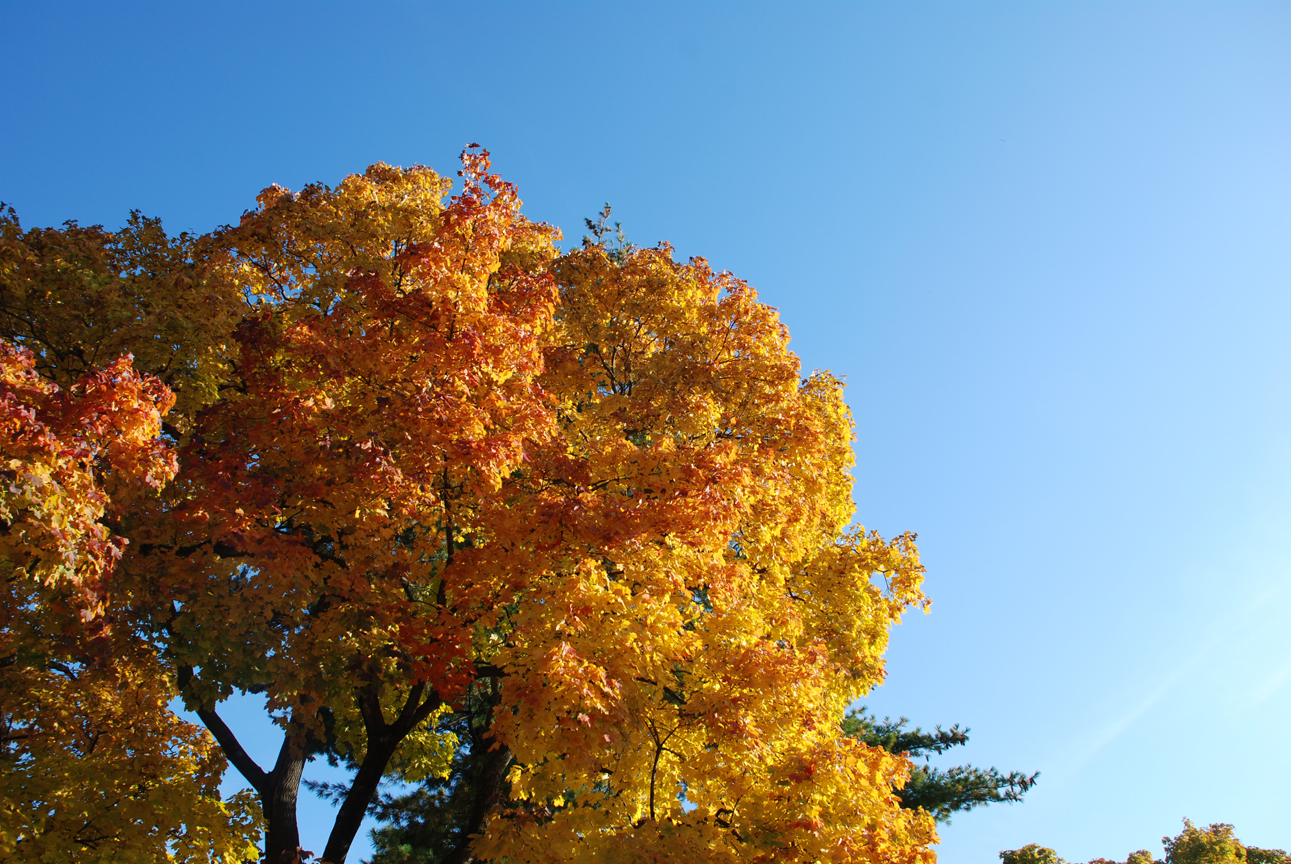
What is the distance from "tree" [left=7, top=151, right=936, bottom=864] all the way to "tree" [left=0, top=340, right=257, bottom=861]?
0.64 m

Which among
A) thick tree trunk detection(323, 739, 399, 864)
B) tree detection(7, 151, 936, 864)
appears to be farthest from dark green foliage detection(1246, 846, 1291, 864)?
thick tree trunk detection(323, 739, 399, 864)

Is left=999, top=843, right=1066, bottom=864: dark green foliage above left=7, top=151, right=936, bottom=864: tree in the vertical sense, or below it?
below

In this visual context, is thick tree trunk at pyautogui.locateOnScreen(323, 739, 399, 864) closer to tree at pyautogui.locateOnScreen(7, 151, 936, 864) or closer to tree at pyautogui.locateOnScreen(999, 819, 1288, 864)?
tree at pyautogui.locateOnScreen(7, 151, 936, 864)

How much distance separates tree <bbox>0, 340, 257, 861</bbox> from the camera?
5.92m

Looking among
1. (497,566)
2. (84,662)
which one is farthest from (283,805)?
(497,566)

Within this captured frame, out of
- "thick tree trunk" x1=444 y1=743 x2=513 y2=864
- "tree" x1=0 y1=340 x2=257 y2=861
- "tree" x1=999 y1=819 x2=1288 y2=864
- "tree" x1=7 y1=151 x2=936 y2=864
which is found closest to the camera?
"tree" x1=0 y1=340 x2=257 y2=861

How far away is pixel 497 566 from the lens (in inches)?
352

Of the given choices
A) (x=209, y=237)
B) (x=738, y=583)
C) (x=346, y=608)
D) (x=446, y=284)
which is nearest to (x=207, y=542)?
(x=346, y=608)

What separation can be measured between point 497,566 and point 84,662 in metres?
4.69

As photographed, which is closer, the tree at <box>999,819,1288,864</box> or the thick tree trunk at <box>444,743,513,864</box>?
the thick tree trunk at <box>444,743,513,864</box>

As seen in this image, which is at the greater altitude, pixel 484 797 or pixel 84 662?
pixel 84 662

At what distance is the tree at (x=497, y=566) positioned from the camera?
25.7ft

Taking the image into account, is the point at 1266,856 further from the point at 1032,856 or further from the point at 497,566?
the point at 497,566

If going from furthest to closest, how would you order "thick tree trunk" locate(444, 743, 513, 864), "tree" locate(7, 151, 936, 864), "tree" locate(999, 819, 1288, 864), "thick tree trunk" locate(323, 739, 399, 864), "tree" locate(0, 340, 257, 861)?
1. "tree" locate(999, 819, 1288, 864)
2. "thick tree trunk" locate(444, 743, 513, 864)
3. "thick tree trunk" locate(323, 739, 399, 864)
4. "tree" locate(7, 151, 936, 864)
5. "tree" locate(0, 340, 257, 861)
